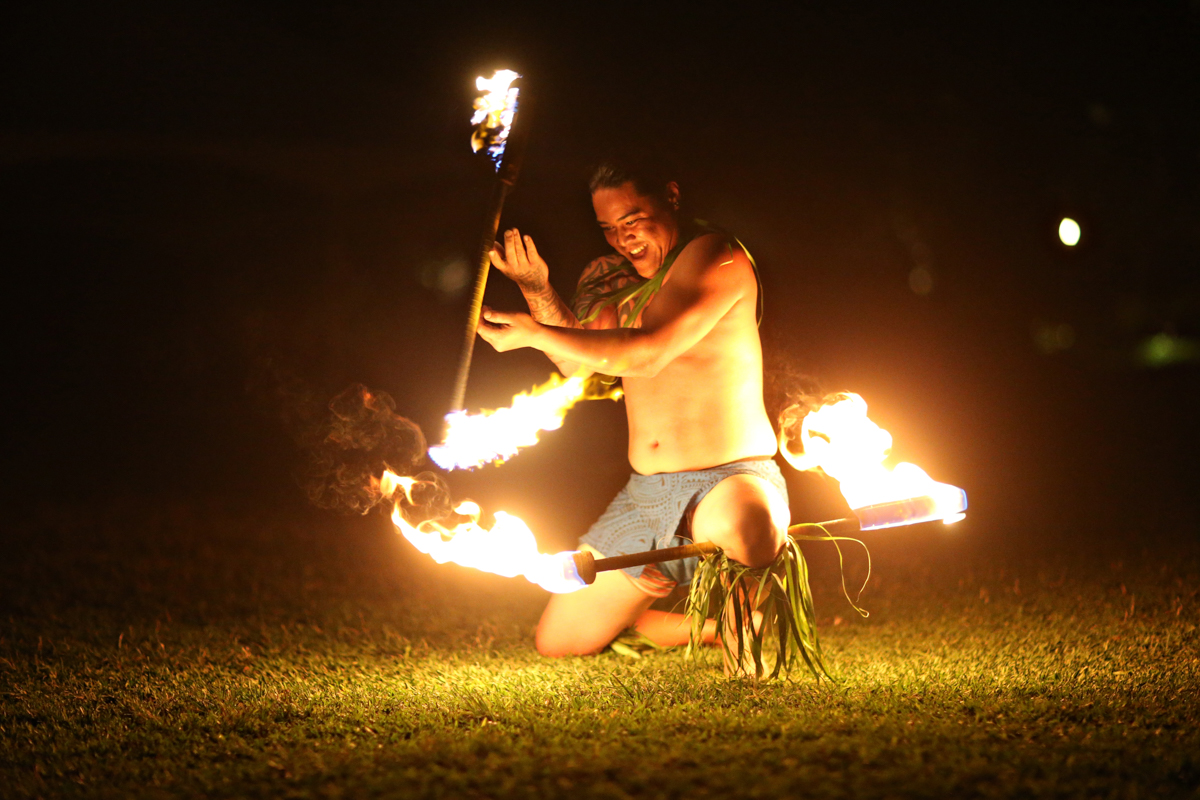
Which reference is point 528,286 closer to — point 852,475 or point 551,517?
point 852,475

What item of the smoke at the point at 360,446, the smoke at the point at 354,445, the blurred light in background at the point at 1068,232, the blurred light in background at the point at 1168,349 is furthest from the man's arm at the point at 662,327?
the blurred light in background at the point at 1168,349

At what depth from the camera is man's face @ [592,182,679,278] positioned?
280 centimetres

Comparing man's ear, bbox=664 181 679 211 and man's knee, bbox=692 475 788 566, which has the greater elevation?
man's ear, bbox=664 181 679 211

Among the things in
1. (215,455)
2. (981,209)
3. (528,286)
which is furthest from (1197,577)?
(215,455)

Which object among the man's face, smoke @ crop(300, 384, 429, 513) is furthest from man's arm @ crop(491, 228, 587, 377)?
smoke @ crop(300, 384, 429, 513)

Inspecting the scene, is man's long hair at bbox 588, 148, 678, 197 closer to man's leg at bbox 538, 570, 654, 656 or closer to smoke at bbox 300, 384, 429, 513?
smoke at bbox 300, 384, 429, 513

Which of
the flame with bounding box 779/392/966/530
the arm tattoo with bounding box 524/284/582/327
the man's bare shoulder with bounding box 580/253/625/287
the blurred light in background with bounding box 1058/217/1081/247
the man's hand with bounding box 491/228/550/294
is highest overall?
the blurred light in background with bounding box 1058/217/1081/247

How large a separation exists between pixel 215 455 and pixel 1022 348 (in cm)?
735

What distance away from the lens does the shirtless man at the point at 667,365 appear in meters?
2.56

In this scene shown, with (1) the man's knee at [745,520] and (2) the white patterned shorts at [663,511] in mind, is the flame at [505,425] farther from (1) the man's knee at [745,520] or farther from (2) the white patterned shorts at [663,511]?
(1) the man's knee at [745,520]

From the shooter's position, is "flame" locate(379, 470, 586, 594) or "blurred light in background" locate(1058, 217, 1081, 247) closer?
"flame" locate(379, 470, 586, 594)

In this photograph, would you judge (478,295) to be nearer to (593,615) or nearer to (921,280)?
(593,615)

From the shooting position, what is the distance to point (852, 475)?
2762mm

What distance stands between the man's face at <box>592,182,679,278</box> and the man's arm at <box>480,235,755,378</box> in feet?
0.54
